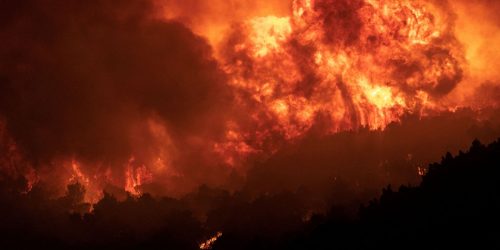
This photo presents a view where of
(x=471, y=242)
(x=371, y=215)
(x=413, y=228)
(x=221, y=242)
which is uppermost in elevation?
(x=221, y=242)

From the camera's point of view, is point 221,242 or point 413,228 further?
point 221,242

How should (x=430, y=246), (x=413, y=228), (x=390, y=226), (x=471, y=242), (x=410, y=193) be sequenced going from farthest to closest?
(x=410, y=193)
(x=390, y=226)
(x=413, y=228)
(x=430, y=246)
(x=471, y=242)

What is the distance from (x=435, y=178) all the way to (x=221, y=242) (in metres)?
65.0

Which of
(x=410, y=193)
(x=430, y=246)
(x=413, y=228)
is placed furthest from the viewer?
(x=410, y=193)

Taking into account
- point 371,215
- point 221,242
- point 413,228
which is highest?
point 221,242

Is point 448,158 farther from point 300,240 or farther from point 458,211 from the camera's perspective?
point 300,240

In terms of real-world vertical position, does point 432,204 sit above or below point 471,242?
above

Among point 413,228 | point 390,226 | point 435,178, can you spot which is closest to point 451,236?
point 413,228

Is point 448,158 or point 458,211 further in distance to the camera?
point 448,158

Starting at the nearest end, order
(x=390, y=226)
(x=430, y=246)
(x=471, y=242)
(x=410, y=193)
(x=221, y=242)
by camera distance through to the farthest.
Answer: (x=471, y=242)
(x=430, y=246)
(x=390, y=226)
(x=410, y=193)
(x=221, y=242)

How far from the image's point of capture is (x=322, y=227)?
9975cm

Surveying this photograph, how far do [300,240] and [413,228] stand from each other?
977 inches

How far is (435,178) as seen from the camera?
91562 mm

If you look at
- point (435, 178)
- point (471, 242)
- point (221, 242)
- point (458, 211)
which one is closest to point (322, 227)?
point (435, 178)
